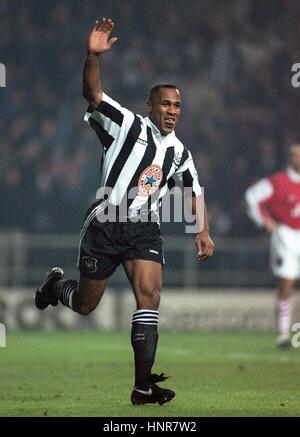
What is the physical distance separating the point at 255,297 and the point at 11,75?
19.7 ft

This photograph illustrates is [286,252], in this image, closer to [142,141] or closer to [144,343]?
[142,141]

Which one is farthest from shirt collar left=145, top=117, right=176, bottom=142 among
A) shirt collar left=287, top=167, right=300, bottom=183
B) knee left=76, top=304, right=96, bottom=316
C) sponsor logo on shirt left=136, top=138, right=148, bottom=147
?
shirt collar left=287, top=167, right=300, bottom=183

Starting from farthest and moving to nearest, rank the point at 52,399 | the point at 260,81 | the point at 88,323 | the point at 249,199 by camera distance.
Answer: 1. the point at 260,81
2. the point at 88,323
3. the point at 249,199
4. the point at 52,399

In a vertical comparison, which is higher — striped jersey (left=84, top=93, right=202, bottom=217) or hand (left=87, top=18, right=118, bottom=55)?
hand (left=87, top=18, right=118, bottom=55)

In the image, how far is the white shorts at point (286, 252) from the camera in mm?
14516

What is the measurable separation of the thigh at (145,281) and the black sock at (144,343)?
0.23ft

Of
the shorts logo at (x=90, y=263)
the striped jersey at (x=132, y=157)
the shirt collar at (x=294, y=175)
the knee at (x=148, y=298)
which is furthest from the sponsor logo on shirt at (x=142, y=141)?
the shirt collar at (x=294, y=175)

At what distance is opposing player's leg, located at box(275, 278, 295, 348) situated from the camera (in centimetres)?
1377

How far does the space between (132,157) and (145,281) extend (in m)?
0.89

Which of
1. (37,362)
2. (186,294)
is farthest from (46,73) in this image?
(37,362)

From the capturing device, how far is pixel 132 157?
7727 mm

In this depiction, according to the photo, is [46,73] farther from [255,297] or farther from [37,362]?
[37,362]

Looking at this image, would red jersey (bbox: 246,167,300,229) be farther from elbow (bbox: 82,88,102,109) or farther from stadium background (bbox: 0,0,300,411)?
elbow (bbox: 82,88,102,109)
